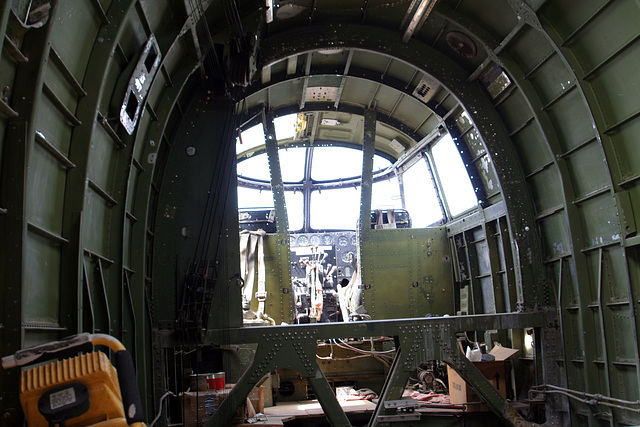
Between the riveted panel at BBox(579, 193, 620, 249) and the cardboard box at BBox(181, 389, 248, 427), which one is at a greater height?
the riveted panel at BBox(579, 193, 620, 249)

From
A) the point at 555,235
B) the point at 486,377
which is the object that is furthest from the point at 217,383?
the point at 555,235

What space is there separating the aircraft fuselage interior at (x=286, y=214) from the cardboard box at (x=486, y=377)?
34 millimetres

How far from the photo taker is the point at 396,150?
41.4 ft

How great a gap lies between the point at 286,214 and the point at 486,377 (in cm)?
459

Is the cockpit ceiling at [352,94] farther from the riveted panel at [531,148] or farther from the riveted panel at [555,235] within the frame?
the riveted panel at [555,235]

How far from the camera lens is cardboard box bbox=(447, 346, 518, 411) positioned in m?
7.44

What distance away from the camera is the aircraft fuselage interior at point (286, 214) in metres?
4.24

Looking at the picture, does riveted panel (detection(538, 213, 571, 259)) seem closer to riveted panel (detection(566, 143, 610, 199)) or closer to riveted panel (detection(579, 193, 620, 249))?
riveted panel (detection(579, 193, 620, 249))

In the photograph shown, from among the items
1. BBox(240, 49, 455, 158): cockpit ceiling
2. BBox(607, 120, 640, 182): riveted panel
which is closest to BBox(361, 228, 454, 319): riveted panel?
BBox(240, 49, 455, 158): cockpit ceiling

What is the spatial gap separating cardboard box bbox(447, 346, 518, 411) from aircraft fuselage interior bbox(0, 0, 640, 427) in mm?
34

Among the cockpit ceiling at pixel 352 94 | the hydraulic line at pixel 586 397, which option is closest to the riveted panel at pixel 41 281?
the cockpit ceiling at pixel 352 94

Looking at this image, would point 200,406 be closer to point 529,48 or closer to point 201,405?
point 201,405

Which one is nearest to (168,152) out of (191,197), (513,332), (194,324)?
(191,197)

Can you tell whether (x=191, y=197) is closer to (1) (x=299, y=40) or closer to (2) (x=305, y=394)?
(1) (x=299, y=40)
